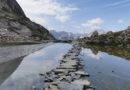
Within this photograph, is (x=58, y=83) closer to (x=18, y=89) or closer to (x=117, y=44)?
(x=18, y=89)

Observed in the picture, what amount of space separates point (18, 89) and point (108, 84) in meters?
14.0

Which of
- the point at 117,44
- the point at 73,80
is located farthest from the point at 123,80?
the point at 117,44

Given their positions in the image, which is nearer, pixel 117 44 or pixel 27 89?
pixel 27 89

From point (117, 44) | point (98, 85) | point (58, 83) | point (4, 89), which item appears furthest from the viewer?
point (117, 44)

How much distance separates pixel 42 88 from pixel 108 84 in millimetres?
10906

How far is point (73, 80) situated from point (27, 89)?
28.4 feet

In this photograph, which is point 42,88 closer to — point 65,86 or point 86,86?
point 65,86

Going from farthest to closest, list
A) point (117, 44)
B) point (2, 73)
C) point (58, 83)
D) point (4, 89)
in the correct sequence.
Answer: point (117, 44) < point (2, 73) < point (58, 83) < point (4, 89)

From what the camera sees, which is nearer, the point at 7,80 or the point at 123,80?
the point at 7,80

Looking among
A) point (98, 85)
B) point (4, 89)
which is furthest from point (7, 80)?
point (98, 85)

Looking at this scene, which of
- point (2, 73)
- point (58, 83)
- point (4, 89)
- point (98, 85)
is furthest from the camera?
point (2, 73)

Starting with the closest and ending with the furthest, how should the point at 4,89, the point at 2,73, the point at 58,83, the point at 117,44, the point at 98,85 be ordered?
the point at 4,89 < the point at 58,83 < the point at 98,85 < the point at 2,73 < the point at 117,44

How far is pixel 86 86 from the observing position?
126ft

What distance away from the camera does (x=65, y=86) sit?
36438 millimetres
